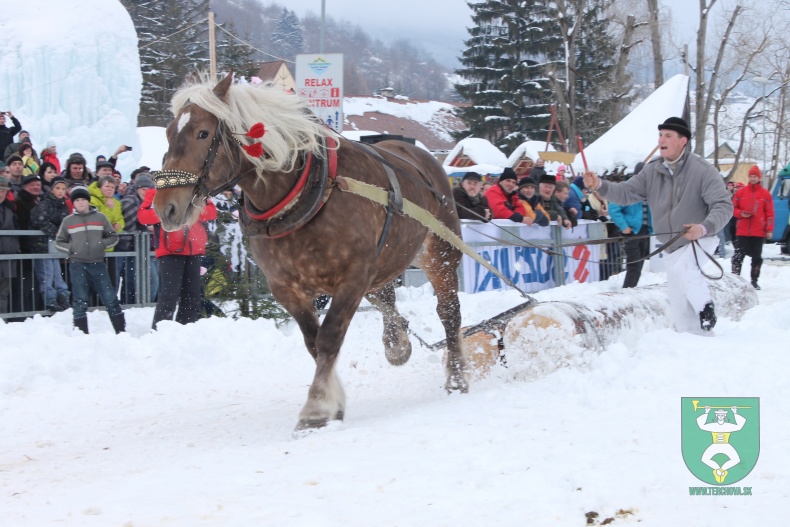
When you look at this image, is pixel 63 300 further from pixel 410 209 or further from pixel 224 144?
pixel 224 144

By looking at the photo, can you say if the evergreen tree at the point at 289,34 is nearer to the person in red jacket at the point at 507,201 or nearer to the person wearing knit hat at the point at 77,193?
the person in red jacket at the point at 507,201

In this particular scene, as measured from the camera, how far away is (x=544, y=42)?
38.3 metres

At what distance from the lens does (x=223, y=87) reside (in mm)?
4184

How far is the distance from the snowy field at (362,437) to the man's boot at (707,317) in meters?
0.16

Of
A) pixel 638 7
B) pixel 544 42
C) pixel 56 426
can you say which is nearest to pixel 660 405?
pixel 56 426

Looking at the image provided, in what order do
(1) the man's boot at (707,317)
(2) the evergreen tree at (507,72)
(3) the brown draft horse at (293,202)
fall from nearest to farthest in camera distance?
1. (3) the brown draft horse at (293,202)
2. (1) the man's boot at (707,317)
3. (2) the evergreen tree at (507,72)

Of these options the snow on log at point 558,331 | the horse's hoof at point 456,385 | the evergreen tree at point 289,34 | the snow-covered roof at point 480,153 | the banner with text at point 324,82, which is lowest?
the horse's hoof at point 456,385

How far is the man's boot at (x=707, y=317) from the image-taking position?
19.1 feet

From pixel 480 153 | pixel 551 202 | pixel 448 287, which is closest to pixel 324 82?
pixel 551 202

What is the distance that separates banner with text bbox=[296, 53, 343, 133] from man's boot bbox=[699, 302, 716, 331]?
5.29 m

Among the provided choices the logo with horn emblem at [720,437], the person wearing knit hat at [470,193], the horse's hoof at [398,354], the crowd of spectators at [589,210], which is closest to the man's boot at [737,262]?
the crowd of spectators at [589,210]

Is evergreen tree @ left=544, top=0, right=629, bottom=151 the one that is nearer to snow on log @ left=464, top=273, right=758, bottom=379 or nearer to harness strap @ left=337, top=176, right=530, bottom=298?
snow on log @ left=464, top=273, right=758, bottom=379

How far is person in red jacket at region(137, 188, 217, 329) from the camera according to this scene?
752cm

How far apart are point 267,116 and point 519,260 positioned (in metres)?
7.44
